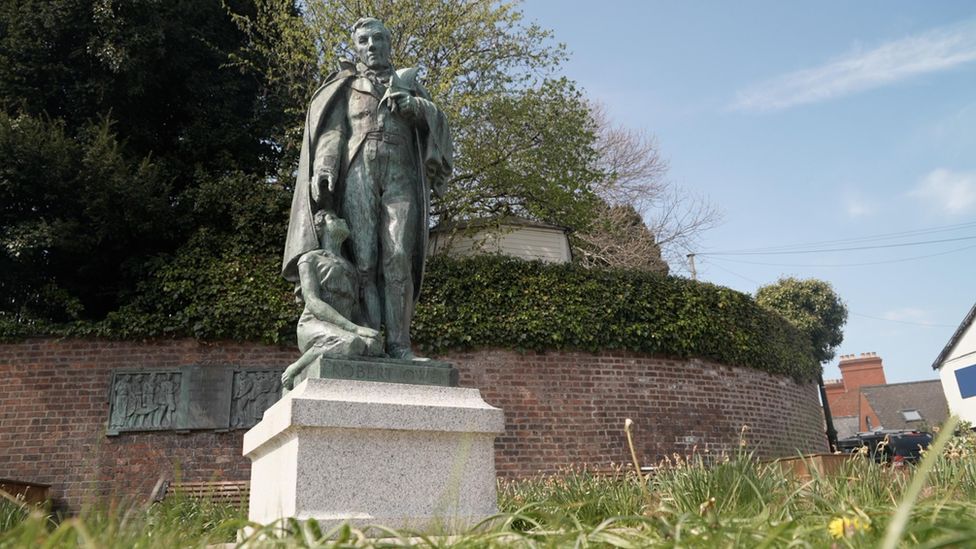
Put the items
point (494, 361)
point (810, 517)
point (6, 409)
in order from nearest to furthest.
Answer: point (810, 517), point (6, 409), point (494, 361)

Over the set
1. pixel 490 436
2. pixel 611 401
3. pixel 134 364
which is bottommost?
pixel 490 436

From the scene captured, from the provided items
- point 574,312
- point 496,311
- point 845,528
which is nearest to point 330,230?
point 845,528

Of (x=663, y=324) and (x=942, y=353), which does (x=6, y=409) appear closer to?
(x=663, y=324)

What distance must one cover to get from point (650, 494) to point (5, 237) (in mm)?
11751

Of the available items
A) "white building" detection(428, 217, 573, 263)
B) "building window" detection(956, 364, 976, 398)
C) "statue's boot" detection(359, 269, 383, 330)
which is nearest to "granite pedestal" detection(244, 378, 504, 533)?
"statue's boot" detection(359, 269, 383, 330)

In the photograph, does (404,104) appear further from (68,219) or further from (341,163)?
(68,219)

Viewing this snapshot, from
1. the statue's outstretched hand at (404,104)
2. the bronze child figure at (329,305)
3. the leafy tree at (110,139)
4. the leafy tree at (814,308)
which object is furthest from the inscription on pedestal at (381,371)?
the leafy tree at (814,308)

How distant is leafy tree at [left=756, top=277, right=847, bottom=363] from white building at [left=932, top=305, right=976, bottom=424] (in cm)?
459

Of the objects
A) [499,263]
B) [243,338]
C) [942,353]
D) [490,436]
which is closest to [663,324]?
[499,263]

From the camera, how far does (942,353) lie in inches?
1157

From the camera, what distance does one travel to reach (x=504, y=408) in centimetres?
1215

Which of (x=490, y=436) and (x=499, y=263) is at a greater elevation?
(x=499, y=263)

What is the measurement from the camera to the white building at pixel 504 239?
54.9 feet

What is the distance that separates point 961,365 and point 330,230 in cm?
3043
